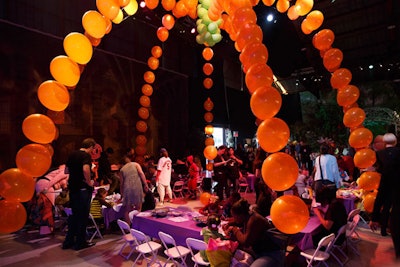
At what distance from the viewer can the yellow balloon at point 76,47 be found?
12.1 ft

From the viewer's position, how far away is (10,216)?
3.12 m

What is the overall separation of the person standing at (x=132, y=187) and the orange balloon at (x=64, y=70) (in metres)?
1.87

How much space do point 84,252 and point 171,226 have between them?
1684mm

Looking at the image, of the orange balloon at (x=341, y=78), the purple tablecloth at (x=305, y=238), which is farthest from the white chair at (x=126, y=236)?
the orange balloon at (x=341, y=78)

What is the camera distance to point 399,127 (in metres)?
12.4

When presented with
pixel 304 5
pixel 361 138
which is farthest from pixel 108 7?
pixel 361 138

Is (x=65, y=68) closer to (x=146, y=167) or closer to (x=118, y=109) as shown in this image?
(x=146, y=167)

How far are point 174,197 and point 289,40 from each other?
759cm

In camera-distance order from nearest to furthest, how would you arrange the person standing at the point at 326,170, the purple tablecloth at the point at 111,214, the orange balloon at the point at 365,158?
the orange balloon at the point at 365,158, the purple tablecloth at the point at 111,214, the person standing at the point at 326,170

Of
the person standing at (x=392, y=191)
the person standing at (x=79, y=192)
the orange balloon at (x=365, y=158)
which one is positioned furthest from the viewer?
the person standing at (x=79, y=192)

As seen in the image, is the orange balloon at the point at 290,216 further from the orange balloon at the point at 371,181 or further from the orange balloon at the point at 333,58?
the orange balloon at the point at 333,58

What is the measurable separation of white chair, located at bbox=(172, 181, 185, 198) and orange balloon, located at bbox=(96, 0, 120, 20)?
5.18 metres

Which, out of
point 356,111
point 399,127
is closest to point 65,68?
point 356,111

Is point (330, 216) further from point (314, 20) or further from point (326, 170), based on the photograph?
point (314, 20)
